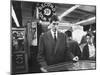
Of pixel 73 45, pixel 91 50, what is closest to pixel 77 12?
pixel 73 45

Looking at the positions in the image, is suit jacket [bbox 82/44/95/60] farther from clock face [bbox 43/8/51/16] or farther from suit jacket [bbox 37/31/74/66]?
clock face [bbox 43/8/51/16]

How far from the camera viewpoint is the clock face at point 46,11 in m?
1.81

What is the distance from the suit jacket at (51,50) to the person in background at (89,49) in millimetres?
269

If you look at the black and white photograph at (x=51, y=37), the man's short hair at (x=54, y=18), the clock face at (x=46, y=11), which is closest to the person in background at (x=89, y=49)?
the black and white photograph at (x=51, y=37)

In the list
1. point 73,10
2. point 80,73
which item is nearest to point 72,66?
point 80,73

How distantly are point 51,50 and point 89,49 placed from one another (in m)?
0.56

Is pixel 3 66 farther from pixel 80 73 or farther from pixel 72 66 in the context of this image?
pixel 80 73

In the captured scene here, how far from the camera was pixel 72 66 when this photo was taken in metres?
1.88

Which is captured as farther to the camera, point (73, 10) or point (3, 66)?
point (73, 10)

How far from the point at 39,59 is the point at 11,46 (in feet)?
1.31

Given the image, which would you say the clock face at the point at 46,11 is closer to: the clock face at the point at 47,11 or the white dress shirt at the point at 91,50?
the clock face at the point at 47,11

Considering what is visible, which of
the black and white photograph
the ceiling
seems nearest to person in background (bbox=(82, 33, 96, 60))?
the black and white photograph

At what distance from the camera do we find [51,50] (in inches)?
71.7

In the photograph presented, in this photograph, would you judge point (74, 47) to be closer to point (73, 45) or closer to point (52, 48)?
point (73, 45)
